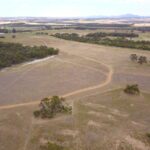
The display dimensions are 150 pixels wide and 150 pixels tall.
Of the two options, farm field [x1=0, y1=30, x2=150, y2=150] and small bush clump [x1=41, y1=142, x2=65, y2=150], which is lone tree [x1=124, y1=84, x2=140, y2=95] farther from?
small bush clump [x1=41, y1=142, x2=65, y2=150]

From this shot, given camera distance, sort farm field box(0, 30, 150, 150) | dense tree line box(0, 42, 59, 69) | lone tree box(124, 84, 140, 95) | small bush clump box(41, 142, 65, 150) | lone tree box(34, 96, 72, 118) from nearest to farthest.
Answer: small bush clump box(41, 142, 65, 150) → farm field box(0, 30, 150, 150) → lone tree box(34, 96, 72, 118) → lone tree box(124, 84, 140, 95) → dense tree line box(0, 42, 59, 69)

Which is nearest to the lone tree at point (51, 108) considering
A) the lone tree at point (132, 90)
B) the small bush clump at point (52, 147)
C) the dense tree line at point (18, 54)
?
the small bush clump at point (52, 147)

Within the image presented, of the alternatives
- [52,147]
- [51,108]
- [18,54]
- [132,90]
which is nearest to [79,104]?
[51,108]

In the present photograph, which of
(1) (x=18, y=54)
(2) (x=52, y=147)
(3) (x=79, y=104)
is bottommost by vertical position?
(3) (x=79, y=104)

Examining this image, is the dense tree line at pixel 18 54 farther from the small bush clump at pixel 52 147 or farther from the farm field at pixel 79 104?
the small bush clump at pixel 52 147

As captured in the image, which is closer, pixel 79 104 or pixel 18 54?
pixel 79 104

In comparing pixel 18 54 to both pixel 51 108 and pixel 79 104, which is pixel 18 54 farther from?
pixel 51 108

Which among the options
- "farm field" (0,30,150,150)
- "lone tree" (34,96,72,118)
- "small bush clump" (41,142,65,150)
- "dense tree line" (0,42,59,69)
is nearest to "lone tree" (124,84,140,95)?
"farm field" (0,30,150,150)
